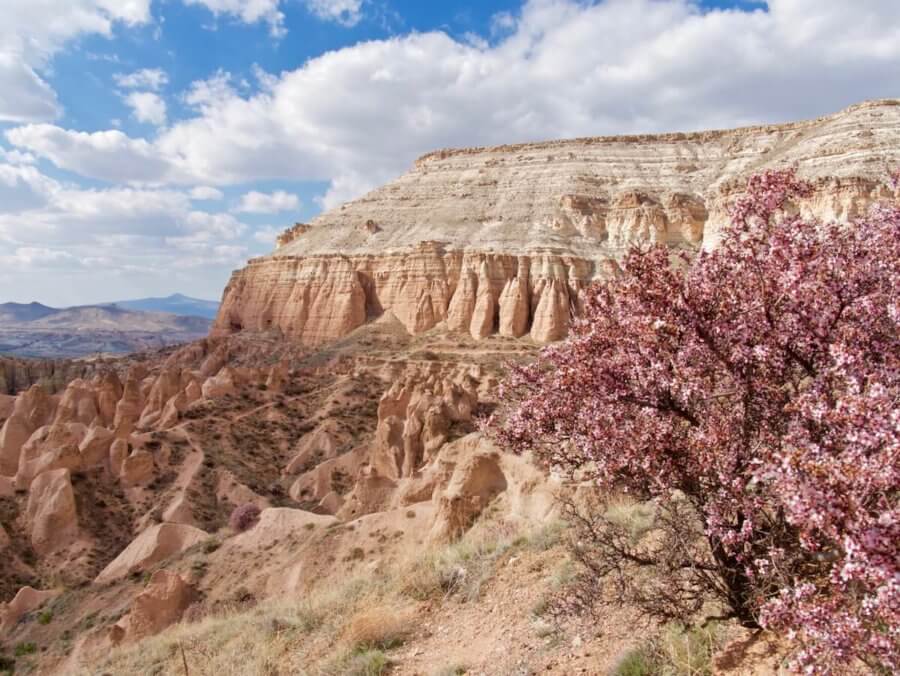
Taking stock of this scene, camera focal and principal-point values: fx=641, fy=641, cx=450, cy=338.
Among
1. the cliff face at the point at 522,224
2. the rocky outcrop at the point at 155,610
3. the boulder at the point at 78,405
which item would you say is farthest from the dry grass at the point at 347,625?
the cliff face at the point at 522,224

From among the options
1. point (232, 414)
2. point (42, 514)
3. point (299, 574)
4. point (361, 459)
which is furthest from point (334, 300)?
point (299, 574)

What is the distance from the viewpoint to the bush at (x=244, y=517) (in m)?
23.7

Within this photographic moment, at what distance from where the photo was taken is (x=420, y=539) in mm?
14656

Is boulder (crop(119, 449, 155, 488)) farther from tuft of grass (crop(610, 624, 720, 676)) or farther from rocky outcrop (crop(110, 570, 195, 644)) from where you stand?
tuft of grass (crop(610, 624, 720, 676))

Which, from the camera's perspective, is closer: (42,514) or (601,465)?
(601,465)

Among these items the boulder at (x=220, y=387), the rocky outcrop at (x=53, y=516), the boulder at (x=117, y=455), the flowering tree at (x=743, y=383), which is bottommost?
the rocky outcrop at (x=53, y=516)

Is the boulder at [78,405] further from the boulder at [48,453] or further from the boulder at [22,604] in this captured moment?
the boulder at [22,604]

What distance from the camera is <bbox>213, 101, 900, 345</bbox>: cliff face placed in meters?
49.9

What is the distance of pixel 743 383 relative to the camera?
467 cm

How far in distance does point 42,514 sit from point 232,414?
1056 cm

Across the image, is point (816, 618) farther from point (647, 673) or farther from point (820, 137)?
point (820, 137)

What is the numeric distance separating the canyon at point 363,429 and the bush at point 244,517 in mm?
293

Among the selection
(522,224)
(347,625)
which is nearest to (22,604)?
(347,625)

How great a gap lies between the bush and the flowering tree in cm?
2063
